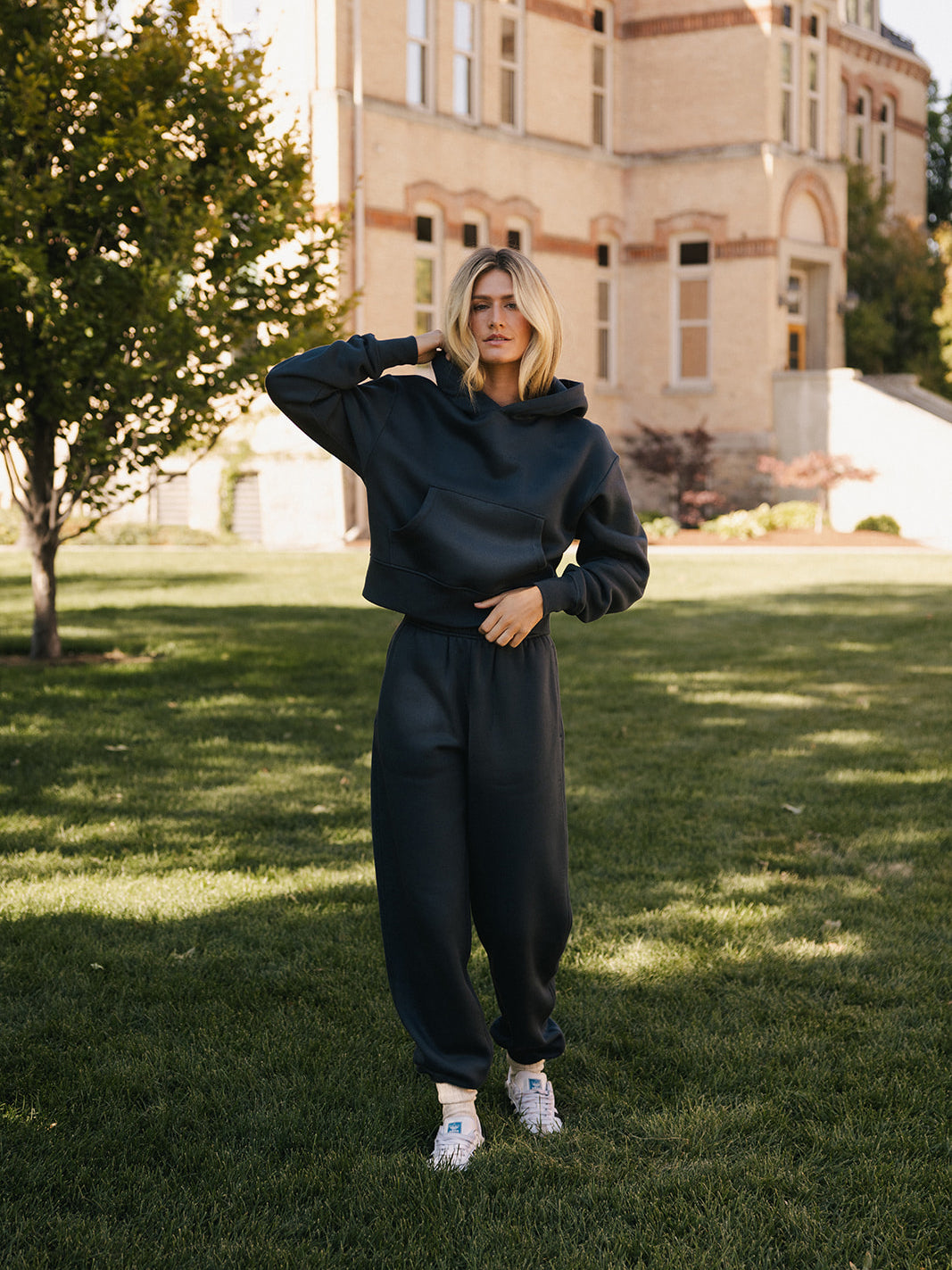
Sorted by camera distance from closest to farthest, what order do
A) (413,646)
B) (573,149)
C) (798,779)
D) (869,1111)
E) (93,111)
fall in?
1. (413,646)
2. (869,1111)
3. (798,779)
4. (93,111)
5. (573,149)

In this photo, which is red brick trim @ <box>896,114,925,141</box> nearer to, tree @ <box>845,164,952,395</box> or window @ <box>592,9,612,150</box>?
tree @ <box>845,164,952,395</box>

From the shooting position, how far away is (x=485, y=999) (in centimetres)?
404

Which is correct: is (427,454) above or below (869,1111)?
above

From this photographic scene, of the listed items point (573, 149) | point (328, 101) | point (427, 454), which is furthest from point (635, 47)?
point (427, 454)

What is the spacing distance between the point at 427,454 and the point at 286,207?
7.08m

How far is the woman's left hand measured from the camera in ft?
9.83

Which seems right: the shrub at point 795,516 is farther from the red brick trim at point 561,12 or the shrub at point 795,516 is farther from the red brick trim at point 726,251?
the red brick trim at point 561,12

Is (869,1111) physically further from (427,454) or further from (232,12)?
(232,12)

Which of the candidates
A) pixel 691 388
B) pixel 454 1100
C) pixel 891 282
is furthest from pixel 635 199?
pixel 454 1100

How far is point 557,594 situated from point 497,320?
639 millimetres

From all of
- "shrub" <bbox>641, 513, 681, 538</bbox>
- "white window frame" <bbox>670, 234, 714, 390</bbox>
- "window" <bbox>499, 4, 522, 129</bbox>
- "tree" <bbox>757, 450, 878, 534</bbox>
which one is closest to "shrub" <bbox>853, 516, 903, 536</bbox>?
"tree" <bbox>757, 450, 878, 534</bbox>

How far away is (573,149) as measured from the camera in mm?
24016

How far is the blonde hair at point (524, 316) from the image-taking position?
3018 mm

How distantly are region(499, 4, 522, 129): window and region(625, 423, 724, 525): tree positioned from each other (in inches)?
230
